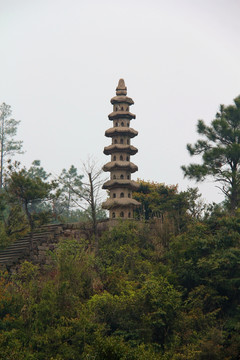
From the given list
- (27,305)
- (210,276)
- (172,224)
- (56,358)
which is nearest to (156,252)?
(172,224)

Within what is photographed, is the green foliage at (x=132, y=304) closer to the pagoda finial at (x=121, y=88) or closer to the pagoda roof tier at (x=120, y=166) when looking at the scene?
the pagoda roof tier at (x=120, y=166)

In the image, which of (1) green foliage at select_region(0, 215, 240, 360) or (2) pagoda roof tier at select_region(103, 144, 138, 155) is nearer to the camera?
(1) green foliage at select_region(0, 215, 240, 360)

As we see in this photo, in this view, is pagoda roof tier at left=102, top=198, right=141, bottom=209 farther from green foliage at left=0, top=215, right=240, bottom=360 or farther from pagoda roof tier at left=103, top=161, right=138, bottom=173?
green foliage at left=0, top=215, right=240, bottom=360

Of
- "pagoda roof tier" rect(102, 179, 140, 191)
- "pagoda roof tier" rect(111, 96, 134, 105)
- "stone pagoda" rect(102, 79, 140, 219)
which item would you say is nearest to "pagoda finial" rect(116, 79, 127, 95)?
"stone pagoda" rect(102, 79, 140, 219)

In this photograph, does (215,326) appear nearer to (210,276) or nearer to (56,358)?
(210,276)

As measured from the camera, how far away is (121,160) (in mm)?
33375

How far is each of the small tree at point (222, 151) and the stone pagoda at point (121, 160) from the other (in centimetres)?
466

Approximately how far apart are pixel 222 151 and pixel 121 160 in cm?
779

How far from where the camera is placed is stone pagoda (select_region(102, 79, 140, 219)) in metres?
31.8

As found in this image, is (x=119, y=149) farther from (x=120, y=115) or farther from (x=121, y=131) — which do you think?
(x=120, y=115)

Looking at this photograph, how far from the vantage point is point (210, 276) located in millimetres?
22031

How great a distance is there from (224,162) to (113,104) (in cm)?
949

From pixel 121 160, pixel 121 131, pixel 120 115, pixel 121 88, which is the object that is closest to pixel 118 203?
pixel 121 160

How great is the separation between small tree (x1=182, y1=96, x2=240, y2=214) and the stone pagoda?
4656mm
